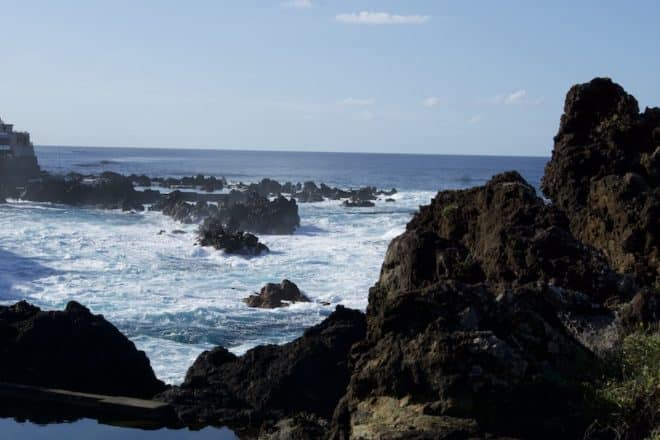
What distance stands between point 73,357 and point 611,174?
361 inches

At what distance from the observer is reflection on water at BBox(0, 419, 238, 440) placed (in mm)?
13117

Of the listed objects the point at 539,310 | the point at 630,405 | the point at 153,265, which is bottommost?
the point at 153,265

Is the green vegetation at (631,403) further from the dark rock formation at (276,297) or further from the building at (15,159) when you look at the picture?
the building at (15,159)

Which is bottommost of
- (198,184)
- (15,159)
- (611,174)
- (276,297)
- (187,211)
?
(276,297)

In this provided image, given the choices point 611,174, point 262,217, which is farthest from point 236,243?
point 611,174

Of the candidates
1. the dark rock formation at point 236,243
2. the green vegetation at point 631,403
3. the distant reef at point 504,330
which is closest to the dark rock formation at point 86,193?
the dark rock formation at point 236,243

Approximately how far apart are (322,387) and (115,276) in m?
19.0

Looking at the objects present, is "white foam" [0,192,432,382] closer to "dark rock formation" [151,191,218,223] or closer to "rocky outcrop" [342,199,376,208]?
"dark rock formation" [151,191,218,223]

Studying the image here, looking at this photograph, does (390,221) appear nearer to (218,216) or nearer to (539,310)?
(218,216)

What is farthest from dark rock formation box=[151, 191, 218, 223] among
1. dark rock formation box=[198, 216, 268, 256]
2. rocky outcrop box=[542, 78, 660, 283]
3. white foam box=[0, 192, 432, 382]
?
rocky outcrop box=[542, 78, 660, 283]

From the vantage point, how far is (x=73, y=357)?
611 inches

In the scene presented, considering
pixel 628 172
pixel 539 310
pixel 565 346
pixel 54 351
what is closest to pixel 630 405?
pixel 565 346

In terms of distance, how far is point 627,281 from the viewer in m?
11.1

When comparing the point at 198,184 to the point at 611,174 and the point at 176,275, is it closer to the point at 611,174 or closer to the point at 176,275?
the point at 176,275
